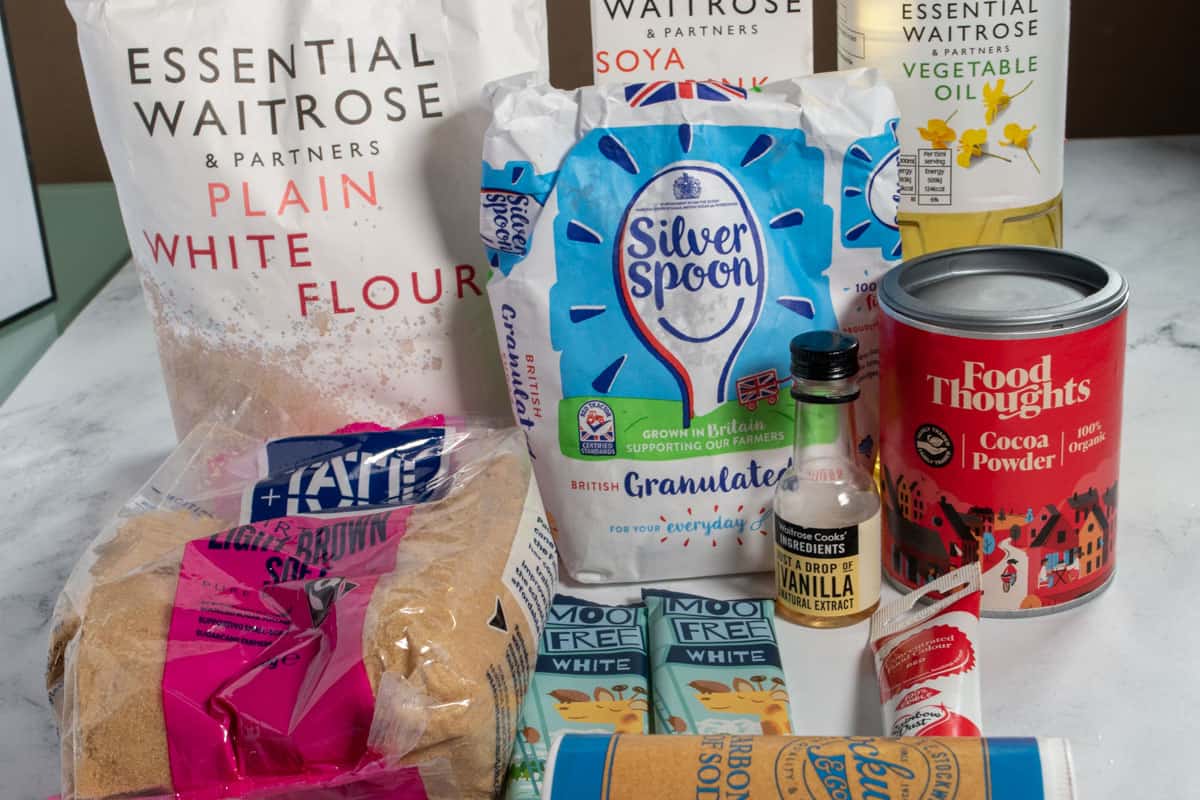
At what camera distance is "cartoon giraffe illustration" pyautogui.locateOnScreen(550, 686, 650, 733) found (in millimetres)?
653

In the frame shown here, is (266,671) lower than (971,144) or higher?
lower

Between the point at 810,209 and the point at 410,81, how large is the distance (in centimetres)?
25

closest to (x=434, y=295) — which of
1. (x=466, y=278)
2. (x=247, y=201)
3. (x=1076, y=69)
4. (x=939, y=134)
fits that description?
(x=466, y=278)

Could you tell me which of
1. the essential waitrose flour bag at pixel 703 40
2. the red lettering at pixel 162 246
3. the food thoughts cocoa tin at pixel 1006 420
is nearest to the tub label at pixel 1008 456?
the food thoughts cocoa tin at pixel 1006 420

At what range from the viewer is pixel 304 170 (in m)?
0.84

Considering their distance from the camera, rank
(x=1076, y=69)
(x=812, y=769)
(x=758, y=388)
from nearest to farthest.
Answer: (x=812, y=769), (x=758, y=388), (x=1076, y=69)

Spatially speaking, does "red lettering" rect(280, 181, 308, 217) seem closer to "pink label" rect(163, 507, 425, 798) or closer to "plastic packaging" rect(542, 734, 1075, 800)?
"pink label" rect(163, 507, 425, 798)

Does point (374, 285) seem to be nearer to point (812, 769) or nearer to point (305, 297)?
point (305, 297)

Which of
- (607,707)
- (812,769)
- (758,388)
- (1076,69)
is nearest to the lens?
(812,769)

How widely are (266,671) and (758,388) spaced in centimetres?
32

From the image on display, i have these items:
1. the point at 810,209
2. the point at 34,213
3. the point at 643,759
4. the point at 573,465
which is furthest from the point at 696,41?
the point at 34,213

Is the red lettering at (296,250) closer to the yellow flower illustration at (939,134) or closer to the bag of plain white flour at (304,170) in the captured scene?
the bag of plain white flour at (304,170)

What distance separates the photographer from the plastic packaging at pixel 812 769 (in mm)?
537

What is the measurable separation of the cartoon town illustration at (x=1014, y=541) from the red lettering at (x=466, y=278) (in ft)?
0.92
